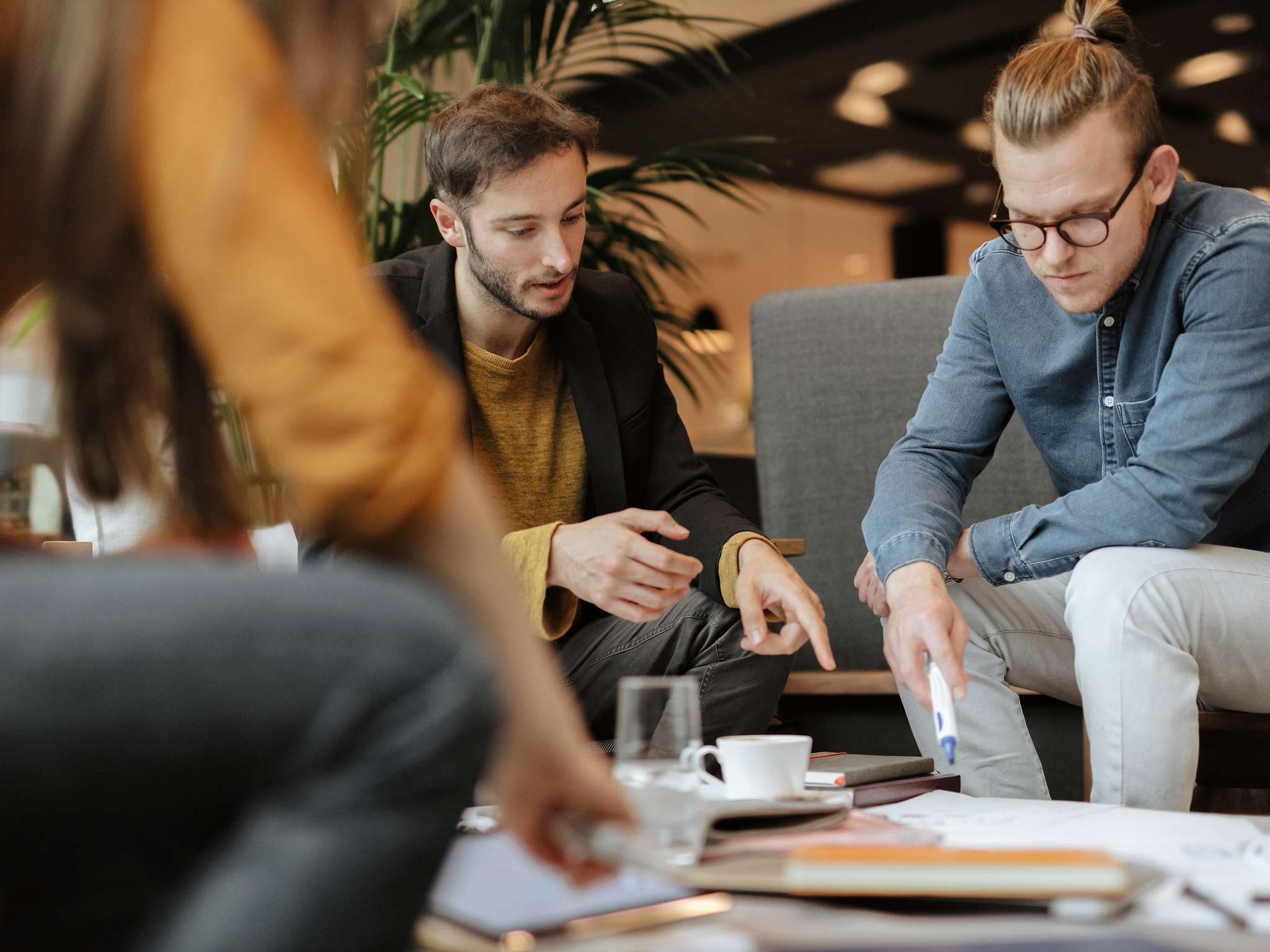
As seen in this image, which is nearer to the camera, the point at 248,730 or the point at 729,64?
the point at 248,730

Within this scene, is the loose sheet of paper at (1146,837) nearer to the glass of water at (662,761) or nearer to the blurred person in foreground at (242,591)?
the glass of water at (662,761)

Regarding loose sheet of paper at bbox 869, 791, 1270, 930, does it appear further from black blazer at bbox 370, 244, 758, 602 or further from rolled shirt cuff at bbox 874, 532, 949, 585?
black blazer at bbox 370, 244, 758, 602

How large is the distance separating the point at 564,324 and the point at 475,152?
303 mm

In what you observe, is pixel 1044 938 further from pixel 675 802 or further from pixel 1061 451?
pixel 1061 451

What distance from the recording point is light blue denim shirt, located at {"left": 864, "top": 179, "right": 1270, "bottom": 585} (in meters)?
1.35

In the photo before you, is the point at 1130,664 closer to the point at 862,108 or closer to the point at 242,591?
Answer: the point at 242,591

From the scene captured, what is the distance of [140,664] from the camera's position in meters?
0.45

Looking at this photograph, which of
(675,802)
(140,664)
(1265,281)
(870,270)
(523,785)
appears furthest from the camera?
(870,270)

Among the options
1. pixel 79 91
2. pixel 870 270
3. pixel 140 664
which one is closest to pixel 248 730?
pixel 140 664

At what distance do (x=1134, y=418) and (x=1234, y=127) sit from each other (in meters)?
5.27

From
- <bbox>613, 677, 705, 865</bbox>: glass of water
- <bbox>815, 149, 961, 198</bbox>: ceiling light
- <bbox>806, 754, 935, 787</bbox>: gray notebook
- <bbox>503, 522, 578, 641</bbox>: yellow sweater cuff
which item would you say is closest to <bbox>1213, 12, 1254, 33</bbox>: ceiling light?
<bbox>815, 149, 961, 198</bbox>: ceiling light

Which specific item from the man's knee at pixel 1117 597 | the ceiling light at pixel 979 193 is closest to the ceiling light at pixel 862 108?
the ceiling light at pixel 979 193

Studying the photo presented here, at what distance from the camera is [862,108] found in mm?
5852

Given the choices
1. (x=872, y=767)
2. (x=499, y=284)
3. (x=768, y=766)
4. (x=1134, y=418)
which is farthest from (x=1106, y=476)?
(x=499, y=284)
